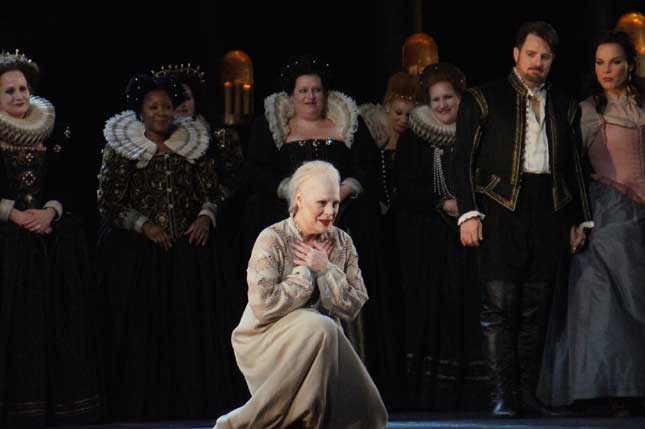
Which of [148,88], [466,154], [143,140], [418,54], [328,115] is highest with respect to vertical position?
[418,54]

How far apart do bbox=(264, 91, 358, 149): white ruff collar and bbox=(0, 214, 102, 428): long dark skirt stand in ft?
3.56

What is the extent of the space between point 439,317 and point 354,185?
0.84 meters

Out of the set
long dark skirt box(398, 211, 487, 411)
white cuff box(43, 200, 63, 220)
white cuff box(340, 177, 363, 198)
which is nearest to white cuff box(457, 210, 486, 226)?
white cuff box(340, 177, 363, 198)

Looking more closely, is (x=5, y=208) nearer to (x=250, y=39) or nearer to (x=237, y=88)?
(x=237, y=88)

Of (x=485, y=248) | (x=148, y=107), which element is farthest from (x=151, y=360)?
(x=485, y=248)

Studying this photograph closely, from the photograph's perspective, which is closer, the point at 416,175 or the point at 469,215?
the point at 469,215

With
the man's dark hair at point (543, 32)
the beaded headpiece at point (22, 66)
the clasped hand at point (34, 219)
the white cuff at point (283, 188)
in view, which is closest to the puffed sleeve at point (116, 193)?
the clasped hand at point (34, 219)

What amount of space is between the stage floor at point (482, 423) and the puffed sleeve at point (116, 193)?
105 cm

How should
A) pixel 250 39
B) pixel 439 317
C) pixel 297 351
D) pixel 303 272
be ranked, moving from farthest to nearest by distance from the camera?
pixel 250 39, pixel 439 317, pixel 303 272, pixel 297 351

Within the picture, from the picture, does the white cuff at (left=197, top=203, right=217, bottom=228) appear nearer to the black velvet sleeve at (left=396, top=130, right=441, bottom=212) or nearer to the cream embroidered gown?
the black velvet sleeve at (left=396, top=130, right=441, bottom=212)

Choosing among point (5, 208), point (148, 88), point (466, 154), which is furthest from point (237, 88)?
point (466, 154)

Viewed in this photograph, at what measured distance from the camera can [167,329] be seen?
28.5 feet

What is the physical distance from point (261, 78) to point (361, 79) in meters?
0.75

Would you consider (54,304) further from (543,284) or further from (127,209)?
(543,284)
